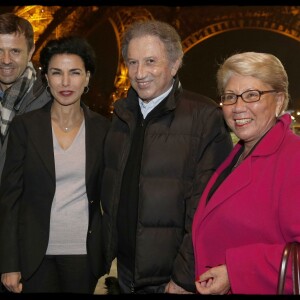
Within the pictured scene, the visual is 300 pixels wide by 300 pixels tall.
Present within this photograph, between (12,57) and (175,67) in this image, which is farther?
(12,57)

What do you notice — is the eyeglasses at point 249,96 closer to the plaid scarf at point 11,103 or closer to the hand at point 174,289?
the hand at point 174,289

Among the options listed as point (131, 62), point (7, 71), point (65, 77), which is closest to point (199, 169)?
point (131, 62)

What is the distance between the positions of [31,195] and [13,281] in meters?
0.35

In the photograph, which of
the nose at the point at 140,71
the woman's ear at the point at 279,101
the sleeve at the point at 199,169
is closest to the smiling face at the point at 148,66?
the nose at the point at 140,71

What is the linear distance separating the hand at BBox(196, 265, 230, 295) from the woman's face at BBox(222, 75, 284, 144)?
0.44 m

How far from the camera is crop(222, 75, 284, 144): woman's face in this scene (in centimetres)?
156

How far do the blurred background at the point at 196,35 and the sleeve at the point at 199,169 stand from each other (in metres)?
4.49

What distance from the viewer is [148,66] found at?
5.75 feet

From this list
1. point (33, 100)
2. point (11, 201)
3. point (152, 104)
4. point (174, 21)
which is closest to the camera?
point (152, 104)

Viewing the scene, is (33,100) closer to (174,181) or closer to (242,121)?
(174,181)

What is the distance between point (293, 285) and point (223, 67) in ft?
2.43

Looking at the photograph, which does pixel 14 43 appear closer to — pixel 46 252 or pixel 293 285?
pixel 46 252

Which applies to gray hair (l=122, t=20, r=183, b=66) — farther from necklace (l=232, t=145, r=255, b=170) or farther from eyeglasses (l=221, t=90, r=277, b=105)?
necklace (l=232, t=145, r=255, b=170)

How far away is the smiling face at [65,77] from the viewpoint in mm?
1937
